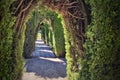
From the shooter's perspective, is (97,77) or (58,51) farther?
(58,51)

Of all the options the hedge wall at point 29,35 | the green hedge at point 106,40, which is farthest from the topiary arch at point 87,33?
the hedge wall at point 29,35

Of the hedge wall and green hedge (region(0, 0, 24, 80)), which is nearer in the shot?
green hedge (region(0, 0, 24, 80))

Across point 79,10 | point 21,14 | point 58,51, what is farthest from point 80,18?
point 58,51

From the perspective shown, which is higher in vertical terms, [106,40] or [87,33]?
[87,33]

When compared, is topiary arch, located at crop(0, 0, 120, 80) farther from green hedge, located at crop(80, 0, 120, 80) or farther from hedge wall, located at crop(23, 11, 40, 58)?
hedge wall, located at crop(23, 11, 40, 58)

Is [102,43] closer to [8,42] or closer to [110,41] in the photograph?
[110,41]

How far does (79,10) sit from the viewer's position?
6.65 metres

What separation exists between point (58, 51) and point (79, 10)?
11.7m

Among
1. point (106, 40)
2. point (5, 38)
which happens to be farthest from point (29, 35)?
point (106, 40)

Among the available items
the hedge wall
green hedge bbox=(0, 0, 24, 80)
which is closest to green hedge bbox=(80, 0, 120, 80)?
green hedge bbox=(0, 0, 24, 80)

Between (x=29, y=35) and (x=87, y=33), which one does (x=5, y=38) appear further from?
(x=29, y=35)

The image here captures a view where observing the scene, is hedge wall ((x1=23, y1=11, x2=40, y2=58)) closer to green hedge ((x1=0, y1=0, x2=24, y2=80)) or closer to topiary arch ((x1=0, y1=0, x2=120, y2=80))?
topiary arch ((x1=0, y1=0, x2=120, y2=80))

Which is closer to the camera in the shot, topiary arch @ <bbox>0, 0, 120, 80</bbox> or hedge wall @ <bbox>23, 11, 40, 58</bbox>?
topiary arch @ <bbox>0, 0, 120, 80</bbox>

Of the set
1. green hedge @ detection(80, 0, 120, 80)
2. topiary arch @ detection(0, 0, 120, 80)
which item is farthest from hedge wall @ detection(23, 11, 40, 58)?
green hedge @ detection(80, 0, 120, 80)
